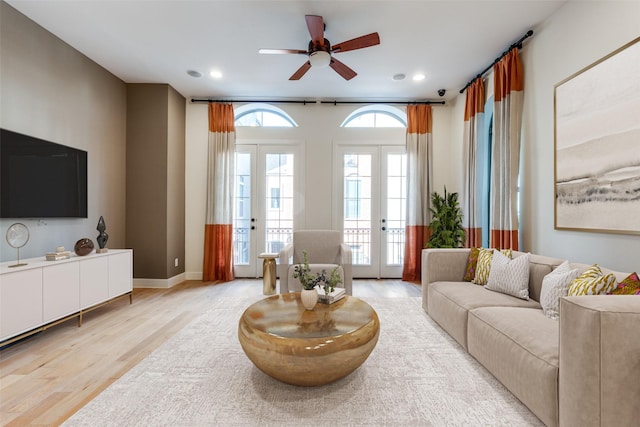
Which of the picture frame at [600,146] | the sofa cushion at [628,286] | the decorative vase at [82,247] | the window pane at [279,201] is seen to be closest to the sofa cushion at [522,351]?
the sofa cushion at [628,286]

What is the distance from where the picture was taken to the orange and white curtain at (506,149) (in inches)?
126

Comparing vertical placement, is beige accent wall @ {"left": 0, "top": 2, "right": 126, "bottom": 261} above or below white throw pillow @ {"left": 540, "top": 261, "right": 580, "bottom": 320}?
above

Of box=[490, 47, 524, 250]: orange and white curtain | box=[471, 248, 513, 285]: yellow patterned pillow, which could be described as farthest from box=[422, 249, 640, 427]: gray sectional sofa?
box=[490, 47, 524, 250]: orange and white curtain

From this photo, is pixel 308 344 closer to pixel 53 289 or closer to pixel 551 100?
pixel 53 289

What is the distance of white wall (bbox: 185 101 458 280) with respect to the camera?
5027 millimetres

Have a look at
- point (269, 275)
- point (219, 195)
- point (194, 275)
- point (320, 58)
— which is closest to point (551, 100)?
point (320, 58)

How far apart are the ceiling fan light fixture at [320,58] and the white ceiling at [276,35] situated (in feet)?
1.09

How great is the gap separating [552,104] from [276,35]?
283 cm

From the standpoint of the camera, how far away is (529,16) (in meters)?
2.85

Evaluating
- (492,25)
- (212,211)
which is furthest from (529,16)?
(212,211)

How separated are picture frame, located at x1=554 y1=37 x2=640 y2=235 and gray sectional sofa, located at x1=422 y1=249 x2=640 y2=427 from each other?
636mm

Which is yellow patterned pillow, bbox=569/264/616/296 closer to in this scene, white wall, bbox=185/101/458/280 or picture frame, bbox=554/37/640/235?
picture frame, bbox=554/37/640/235

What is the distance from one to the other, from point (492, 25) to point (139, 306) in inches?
194

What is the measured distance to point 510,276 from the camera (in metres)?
2.43
